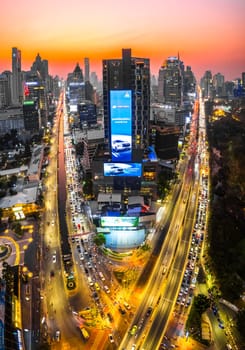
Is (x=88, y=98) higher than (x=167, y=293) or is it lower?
higher

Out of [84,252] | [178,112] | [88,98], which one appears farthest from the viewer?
[88,98]

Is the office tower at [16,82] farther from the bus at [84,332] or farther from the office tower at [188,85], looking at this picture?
the bus at [84,332]

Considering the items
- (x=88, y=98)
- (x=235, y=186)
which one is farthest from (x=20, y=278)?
(x=88, y=98)

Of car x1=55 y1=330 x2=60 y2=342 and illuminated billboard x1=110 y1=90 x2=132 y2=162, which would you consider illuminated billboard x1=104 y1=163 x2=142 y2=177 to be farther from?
car x1=55 y1=330 x2=60 y2=342

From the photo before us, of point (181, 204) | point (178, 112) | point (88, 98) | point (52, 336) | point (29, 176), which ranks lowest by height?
point (52, 336)

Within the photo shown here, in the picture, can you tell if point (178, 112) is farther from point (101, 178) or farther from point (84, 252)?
point (84, 252)

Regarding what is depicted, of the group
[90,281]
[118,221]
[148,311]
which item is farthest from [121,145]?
[148,311]

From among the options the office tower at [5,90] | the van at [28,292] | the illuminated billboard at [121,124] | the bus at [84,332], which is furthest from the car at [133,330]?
the office tower at [5,90]
